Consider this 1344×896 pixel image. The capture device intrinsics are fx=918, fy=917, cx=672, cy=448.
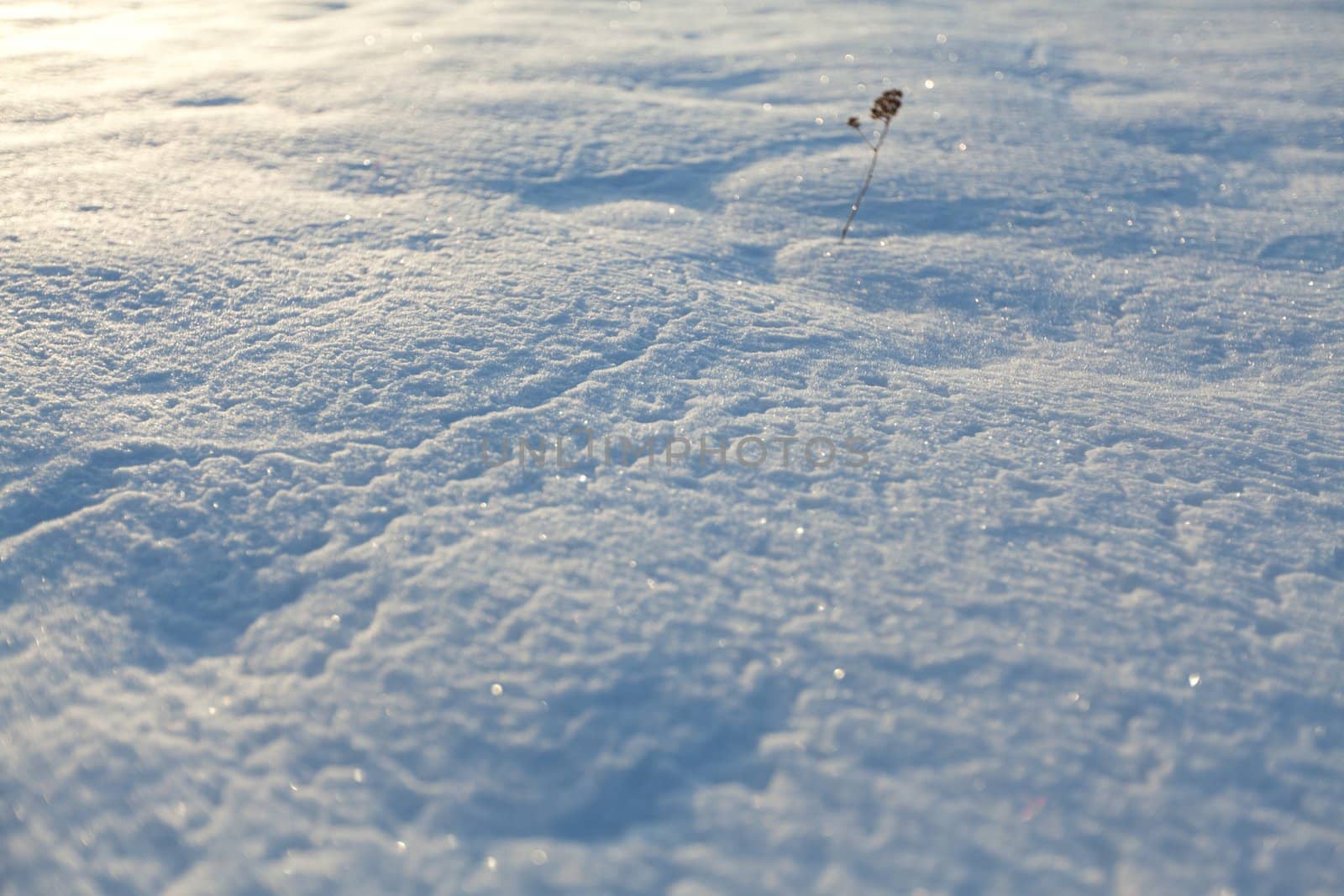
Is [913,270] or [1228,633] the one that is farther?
[913,270]

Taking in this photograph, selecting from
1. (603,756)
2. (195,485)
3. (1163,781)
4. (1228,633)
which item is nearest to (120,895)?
(603,756)

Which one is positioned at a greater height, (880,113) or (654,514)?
(880,113)

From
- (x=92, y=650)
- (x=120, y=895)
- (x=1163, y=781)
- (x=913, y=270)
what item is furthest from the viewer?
(x=913, y=270)

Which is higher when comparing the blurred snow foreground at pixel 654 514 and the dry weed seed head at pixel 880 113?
the dry weed seed head at pixel 880 113

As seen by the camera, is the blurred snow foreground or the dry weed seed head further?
the dry weed seed head

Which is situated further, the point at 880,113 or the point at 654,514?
the point at 880,113

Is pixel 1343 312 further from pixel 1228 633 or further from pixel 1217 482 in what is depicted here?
pixel 1228 633

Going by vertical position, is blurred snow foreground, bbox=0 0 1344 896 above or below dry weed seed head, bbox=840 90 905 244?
below

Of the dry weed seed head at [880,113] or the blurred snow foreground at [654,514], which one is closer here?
the blurred snow foreground at [654,514]
